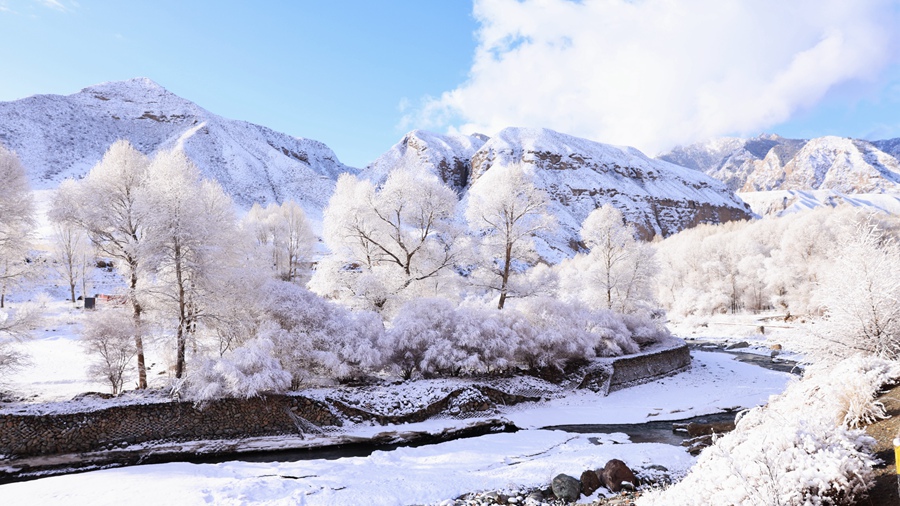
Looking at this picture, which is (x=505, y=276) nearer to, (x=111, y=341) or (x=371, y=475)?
(x=371, y=475)

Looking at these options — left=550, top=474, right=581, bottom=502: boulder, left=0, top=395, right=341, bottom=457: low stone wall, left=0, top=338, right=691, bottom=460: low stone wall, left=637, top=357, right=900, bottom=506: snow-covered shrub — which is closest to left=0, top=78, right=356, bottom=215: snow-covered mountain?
left=0, top=338, right=691, bottom=460: low stone wall

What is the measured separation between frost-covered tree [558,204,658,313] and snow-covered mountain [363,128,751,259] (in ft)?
288

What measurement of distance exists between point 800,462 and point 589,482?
6.17 m

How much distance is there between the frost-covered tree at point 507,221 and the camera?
2431 centimetres

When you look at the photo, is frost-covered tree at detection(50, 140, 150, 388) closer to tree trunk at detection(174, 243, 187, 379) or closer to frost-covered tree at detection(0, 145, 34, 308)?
tree trunk at detection(174, 243, 187, 379)

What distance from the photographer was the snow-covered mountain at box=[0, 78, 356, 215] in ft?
366

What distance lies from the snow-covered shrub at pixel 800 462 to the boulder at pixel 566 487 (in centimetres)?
375

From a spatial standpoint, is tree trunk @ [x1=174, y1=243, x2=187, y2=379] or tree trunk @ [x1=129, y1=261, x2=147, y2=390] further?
tree trunk @ [x1=129, y1=261, x2=147, y2=390]

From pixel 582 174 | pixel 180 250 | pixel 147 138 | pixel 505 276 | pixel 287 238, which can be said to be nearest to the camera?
pixel 180 250

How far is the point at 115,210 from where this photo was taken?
18.0 m

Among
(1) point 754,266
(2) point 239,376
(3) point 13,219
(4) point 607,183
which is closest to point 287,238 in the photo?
(3) point 13,219

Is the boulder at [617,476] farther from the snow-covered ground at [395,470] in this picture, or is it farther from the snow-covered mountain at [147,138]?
the snow-covered mountain at [147,138]

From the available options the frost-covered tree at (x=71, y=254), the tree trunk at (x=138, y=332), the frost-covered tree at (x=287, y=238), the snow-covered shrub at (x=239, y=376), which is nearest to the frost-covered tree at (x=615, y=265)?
the snow-covered shrub at (x=239, y=376)

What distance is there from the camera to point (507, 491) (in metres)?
10.2
